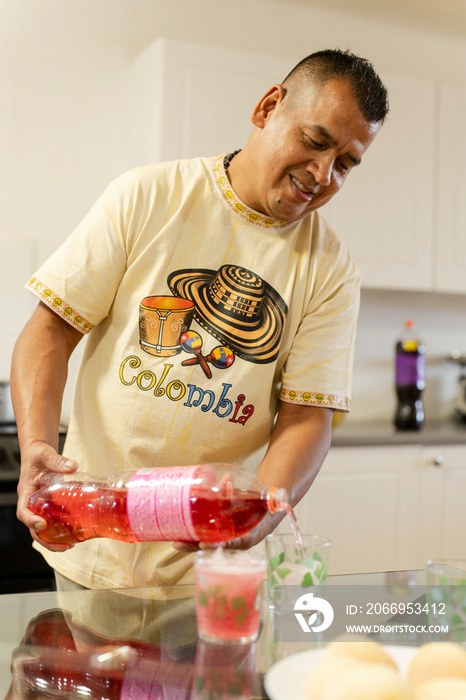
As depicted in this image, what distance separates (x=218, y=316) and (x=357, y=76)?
0.44 metres

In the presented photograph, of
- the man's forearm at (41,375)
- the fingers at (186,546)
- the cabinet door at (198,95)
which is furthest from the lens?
the cabinet door at (198,95)

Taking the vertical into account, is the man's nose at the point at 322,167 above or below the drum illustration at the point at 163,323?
above

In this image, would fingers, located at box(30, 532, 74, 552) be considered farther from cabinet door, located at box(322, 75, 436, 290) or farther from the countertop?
cabinet door, located at box(322, 75, 436, 290)

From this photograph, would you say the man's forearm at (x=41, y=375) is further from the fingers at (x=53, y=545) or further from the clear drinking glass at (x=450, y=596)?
the clear drinking glass at (x=450, y=596)

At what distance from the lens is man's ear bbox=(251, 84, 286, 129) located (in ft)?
4.00

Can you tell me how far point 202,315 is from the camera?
3.90 feet

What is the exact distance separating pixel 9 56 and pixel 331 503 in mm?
1892

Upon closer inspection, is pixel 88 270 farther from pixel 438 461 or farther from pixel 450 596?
pixel 438 461

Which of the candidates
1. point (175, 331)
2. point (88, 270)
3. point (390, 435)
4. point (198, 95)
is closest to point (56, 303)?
point (88, 270)

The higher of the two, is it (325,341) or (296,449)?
(325,341)

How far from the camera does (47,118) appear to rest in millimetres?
2555

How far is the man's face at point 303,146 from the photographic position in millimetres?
1127

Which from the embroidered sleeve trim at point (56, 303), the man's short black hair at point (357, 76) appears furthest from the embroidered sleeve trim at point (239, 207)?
the embroidered sleeve trim at point (56, 303)

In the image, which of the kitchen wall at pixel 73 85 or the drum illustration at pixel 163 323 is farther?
the kitchen wall at pixel 73 85
